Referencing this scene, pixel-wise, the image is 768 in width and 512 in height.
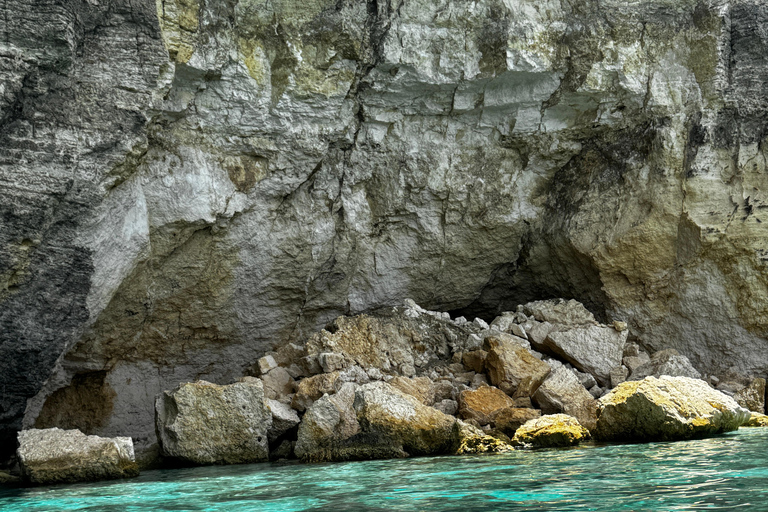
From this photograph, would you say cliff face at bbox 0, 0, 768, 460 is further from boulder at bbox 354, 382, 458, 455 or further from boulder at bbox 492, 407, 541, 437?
boulder at bbox 492, 407, 541, 437

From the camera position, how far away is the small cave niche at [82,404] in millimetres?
8664

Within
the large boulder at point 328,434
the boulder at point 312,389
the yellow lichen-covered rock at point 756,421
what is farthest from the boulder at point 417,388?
the yellow lichen-covered rock at point 756,421

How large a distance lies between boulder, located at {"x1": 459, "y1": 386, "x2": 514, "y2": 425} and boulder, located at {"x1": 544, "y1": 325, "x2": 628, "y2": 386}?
4.67 ft

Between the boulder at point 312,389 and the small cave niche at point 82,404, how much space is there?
2.43 m

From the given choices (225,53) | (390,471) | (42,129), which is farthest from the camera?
(225,53)

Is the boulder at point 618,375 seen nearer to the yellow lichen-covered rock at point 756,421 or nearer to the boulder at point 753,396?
the boulder at point 753,396

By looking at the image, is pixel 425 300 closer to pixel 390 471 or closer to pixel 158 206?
pixel 158 206

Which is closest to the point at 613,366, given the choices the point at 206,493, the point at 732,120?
the point at 732,120

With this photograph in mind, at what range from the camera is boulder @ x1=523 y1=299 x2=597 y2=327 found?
9.84 metres

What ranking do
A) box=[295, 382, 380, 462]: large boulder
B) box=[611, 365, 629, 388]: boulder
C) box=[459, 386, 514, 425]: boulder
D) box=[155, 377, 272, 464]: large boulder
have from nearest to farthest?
box=[295, 382, 380, 462]: large boulder
box=[155, 377, 272, 464]: large boulder
box=[459, 386, 514, 425]: boulder
box=[611, 365, 629, 388]: boulder

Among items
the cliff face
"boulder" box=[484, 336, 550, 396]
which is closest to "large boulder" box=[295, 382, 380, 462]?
"boulder" box=[484, 336, 550, 396]

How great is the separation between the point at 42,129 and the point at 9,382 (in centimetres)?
230

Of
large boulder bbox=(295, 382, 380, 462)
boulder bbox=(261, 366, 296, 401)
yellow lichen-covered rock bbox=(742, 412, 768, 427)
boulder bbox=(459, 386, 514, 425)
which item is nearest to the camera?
large boulder bbox=(295, 382, 380, 462)

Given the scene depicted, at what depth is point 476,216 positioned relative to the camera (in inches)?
393
